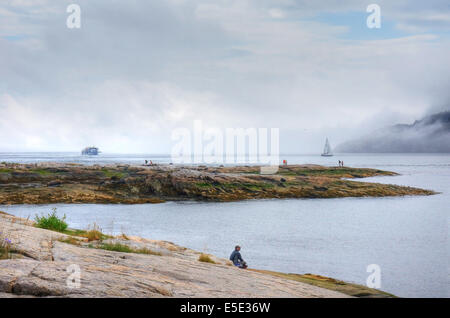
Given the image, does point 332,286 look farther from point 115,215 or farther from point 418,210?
point 418,210

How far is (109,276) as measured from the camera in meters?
11.0

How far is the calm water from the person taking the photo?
2781 centimetres

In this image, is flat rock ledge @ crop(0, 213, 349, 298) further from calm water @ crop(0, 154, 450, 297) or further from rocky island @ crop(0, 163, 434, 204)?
rocky island @ crop(0, 163, 434, 204)

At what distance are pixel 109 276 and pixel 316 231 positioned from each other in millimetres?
35105

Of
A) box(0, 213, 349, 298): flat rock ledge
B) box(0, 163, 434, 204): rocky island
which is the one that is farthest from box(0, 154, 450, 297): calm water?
box(0, 213, 349, 298): flat rock ledge

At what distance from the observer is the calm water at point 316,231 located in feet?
91.2

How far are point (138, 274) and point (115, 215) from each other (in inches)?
1616

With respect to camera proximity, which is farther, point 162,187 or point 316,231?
point 162,187

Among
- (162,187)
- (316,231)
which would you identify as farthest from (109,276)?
(162,187)

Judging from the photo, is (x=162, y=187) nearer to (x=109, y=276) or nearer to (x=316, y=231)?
(x=316, y=231)

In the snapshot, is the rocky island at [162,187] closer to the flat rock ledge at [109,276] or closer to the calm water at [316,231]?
the calm water at [316,231]

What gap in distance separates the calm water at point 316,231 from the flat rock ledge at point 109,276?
12.7m
